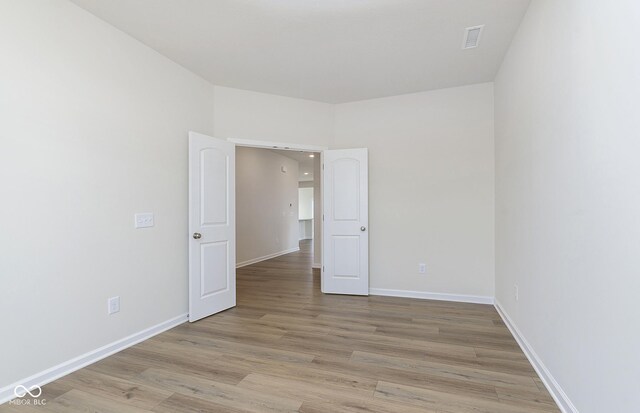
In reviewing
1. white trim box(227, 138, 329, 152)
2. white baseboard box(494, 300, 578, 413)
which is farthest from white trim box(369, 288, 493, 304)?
white trim box(227, 138, 329, 152)

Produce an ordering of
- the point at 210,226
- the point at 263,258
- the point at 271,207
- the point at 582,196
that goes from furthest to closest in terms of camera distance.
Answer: the point at 271,207, the point at 263,258, the point at 210,226, the point at 582,196

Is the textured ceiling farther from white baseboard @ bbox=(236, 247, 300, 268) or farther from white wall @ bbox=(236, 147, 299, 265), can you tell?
white baseboard @ bbox=(236, 247, 300, 268)

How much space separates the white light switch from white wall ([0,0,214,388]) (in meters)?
0.05

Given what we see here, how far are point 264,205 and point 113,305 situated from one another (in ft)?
16.6

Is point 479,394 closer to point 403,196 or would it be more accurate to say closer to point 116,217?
point 403,196

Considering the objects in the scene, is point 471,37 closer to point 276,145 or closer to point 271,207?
point 276,145

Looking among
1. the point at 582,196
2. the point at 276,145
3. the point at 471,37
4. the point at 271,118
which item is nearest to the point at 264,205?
the point at 276,145

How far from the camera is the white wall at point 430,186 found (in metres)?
4.04

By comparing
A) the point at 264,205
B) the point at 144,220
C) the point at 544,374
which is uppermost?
the point at 264,205

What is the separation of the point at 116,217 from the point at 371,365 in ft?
8.15

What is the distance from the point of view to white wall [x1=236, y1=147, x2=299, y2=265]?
6.81m

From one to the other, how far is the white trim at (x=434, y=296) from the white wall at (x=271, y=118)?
2296 millimetres

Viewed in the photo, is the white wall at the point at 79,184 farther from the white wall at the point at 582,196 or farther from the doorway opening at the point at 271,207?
the white wall at the point at 582,196

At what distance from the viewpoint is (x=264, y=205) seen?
25.3 ft
